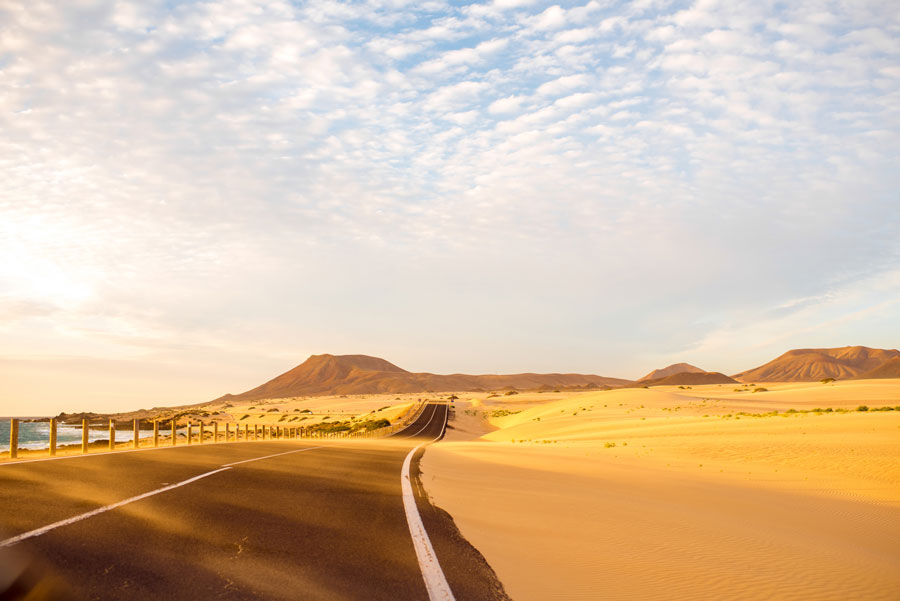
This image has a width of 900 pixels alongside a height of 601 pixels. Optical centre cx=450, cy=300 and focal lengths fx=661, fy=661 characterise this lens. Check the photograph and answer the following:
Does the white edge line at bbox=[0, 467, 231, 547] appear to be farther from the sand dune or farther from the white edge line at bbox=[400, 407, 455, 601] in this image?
the sand dune

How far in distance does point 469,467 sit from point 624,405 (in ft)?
199

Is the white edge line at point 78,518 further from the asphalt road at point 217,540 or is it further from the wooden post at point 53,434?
the wooden post at point 53,434

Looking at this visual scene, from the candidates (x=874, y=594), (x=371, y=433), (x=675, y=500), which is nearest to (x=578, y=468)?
(x=675, y=500)

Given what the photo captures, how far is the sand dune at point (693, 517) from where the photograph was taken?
713cm

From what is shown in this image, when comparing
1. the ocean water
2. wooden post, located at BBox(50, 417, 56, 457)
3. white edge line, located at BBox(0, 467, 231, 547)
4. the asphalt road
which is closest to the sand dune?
the asphalt road

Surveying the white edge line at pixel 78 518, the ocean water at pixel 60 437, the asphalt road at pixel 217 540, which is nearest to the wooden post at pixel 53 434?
the asphalt road at pixel 217 540

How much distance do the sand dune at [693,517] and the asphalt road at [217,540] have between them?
39.5 inches

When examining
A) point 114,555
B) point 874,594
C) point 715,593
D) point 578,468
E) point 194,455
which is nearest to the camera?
point 114,555

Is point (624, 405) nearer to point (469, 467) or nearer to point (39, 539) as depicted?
point (469, 467)

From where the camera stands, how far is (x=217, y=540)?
22.6 feet

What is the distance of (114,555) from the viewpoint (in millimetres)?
5973

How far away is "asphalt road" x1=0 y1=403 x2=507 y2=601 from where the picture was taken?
5.30m

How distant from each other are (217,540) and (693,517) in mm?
8117

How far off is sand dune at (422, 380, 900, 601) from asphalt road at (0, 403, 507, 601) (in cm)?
100
